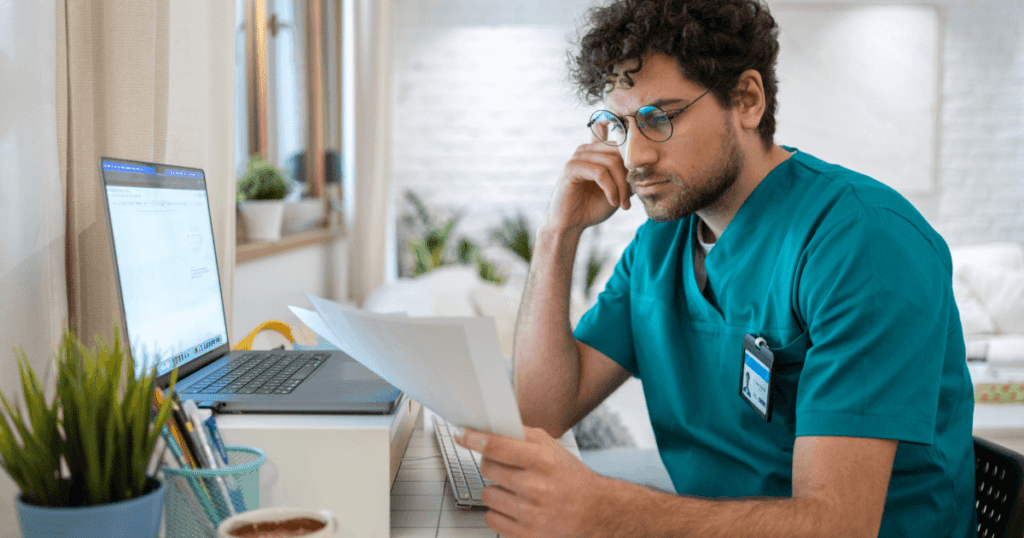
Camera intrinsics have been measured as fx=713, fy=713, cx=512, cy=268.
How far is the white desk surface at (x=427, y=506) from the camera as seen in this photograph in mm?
821

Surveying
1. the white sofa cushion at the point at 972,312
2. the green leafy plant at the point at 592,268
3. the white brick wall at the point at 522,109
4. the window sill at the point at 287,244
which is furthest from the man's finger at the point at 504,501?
the white brick wall at the point at 522,109

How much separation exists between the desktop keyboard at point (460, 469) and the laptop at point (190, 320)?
15 cm

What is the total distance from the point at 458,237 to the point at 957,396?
11.2ft

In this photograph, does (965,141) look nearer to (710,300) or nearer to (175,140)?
(710,300)

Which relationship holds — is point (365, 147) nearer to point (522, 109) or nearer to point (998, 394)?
point (522, 109)

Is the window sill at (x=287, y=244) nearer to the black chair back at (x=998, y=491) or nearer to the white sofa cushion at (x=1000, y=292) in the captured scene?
the black chair back at (x=998, y=491)

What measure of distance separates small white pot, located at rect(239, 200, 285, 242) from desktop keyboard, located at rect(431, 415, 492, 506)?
144cm

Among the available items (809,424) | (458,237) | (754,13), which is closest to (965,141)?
(458,237)

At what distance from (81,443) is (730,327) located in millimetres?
878

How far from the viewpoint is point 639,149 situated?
3.66 feet

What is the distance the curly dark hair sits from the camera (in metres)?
1.08

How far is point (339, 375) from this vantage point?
97cm

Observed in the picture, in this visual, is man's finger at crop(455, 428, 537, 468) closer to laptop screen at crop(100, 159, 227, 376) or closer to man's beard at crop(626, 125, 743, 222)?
laptop screen at crop(100, 159, 227, 376)

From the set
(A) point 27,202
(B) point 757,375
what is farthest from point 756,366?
(A) point 27,202
